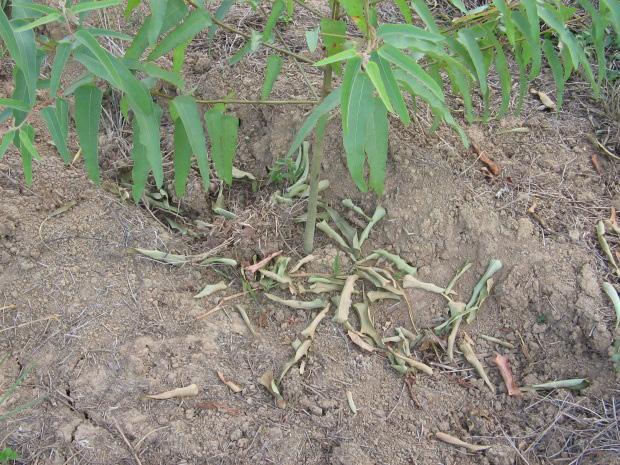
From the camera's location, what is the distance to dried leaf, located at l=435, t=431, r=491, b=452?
198 centimetres

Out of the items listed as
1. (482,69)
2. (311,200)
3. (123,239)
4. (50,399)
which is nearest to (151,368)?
(50,399)

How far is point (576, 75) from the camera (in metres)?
3.02

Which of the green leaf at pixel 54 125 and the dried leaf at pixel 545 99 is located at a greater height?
the green leaf at pixel 54 125

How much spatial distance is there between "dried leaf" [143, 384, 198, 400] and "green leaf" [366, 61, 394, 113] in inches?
44.9

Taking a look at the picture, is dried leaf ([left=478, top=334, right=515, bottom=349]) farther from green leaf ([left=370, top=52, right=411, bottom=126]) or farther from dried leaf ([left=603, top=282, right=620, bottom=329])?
green leaf ([left=370, top=52, right=411, bottom=126])

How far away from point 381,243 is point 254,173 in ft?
1.97

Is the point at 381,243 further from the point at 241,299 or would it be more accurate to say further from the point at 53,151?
the point at 53,151

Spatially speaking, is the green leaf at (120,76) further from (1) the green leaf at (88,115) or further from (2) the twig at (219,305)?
(2) the twig at (219,305)

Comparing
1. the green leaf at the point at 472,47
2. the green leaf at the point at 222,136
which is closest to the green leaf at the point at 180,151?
the green leaf at the point at 222,136

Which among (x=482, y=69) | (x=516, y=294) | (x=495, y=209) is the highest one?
(x=482, y=69)

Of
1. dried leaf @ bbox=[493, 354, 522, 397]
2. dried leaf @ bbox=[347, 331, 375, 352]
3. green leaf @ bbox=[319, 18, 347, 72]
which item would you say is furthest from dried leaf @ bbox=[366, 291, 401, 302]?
green leaf @ bbox=[319, 18, 347, 72]

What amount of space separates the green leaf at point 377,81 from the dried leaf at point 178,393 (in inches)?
44.9

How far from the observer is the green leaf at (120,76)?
1407mm

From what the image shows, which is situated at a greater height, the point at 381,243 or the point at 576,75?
the point at 576,75
